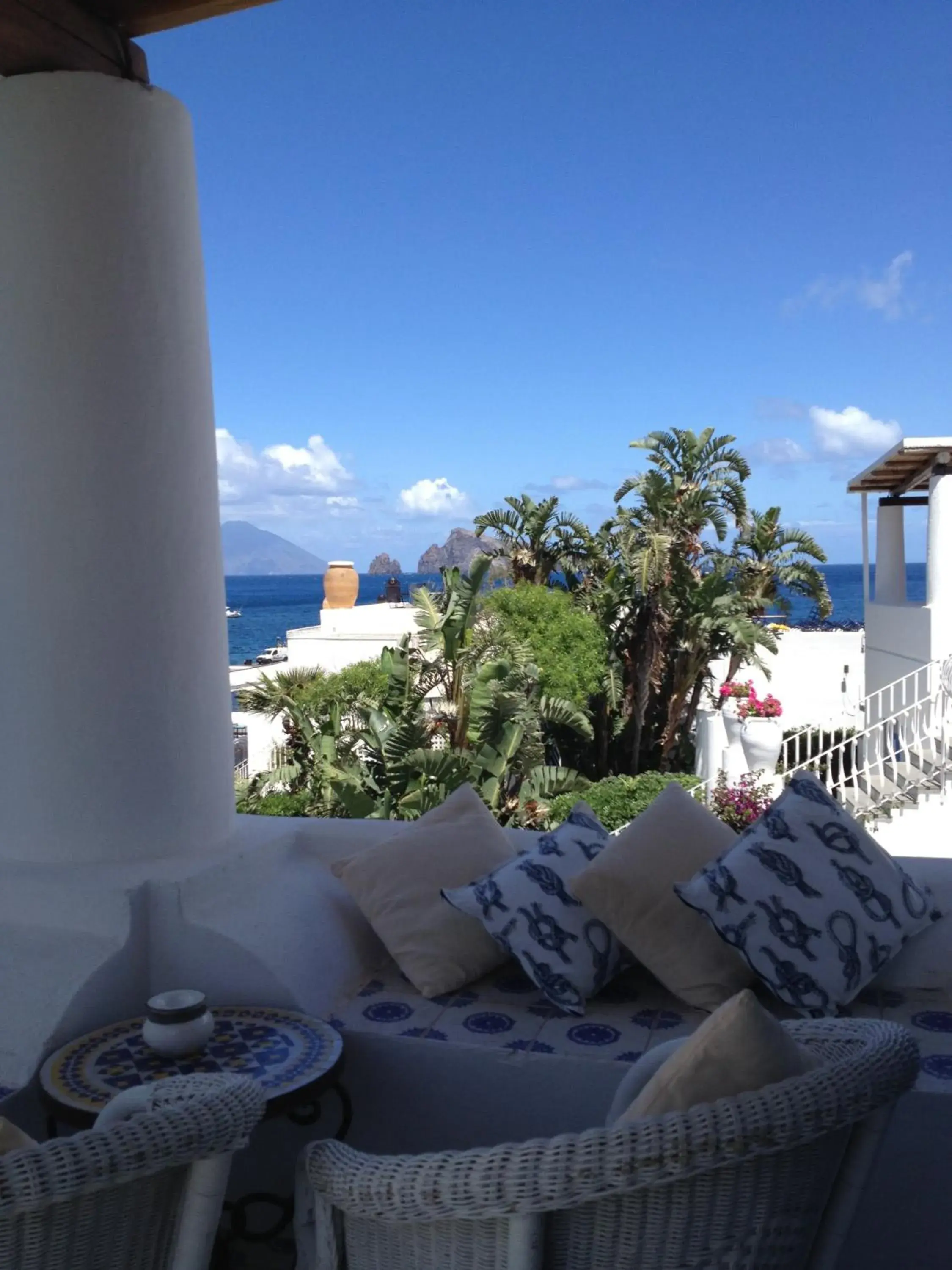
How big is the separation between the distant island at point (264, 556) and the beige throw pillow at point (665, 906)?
13174 centimetres

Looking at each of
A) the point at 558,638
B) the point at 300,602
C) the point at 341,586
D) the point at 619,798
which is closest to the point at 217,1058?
the point at 619,798

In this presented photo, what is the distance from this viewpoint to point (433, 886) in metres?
2.75

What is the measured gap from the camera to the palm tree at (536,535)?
1616 cm

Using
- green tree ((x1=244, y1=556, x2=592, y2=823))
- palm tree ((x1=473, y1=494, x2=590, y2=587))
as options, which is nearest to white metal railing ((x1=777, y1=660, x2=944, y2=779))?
green tree ((x1=244, y1=556, x2=592, y2=823))

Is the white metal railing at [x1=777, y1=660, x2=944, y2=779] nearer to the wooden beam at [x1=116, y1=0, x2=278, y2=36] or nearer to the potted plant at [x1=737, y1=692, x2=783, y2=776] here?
the potted plant at [x1=737, y1=692, x2=783, y2=776]

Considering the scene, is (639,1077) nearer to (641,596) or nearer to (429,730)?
(429,730)

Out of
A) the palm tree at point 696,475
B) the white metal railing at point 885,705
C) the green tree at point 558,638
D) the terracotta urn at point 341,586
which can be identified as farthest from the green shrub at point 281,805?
the terracotta urn at point 341,586

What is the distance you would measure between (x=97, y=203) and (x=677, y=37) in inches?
390

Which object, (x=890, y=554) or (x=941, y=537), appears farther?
(x=890, y=554)

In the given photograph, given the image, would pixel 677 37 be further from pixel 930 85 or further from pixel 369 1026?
pixel 369 1026

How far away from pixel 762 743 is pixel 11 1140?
29.5 feet

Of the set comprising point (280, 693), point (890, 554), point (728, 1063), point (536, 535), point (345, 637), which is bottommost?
point (280, 693)

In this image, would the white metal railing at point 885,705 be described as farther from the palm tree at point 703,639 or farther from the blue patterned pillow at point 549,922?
the blue patterned pillow at point 549,922

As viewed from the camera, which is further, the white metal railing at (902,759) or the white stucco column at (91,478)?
the white metal railing at (902,759)
